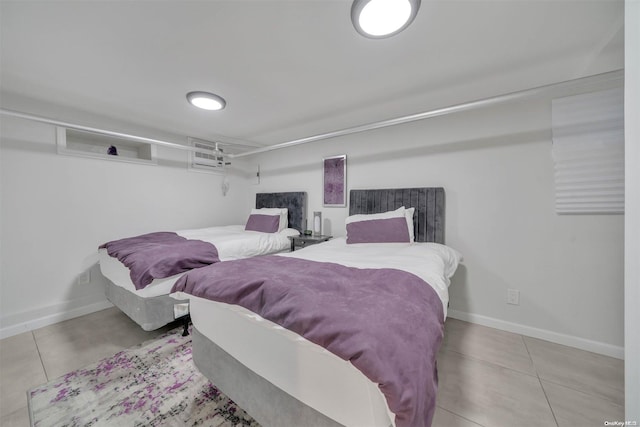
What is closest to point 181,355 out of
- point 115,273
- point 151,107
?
point 115,273

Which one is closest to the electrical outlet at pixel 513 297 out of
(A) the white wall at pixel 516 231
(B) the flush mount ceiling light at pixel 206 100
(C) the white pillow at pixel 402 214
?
(A) the white wall at pixel 516 231

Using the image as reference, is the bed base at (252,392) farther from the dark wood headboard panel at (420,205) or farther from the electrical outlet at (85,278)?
→ the electrical outlet at (85,278)

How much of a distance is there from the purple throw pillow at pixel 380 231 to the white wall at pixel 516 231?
22.6 inches

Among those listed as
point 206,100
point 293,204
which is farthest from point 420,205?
point 206,100

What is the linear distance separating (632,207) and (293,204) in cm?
317

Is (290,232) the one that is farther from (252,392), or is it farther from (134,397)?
(252,392)

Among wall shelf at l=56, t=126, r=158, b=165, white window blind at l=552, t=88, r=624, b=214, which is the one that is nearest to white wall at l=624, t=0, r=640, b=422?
white window blind at l=552, t=88, r=624, b=214

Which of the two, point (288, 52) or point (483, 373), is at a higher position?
point (288, 52)

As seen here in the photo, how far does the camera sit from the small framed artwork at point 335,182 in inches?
121

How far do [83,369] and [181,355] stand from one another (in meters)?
0.64

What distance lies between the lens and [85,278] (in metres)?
2.52

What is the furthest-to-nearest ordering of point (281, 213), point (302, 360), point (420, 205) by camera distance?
point (281, 213)
point (420, 205)
point (302, 360)

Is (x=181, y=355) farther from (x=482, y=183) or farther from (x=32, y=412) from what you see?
(x=482, y=183)

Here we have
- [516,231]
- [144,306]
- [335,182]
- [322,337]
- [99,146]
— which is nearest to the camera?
[322,337]
